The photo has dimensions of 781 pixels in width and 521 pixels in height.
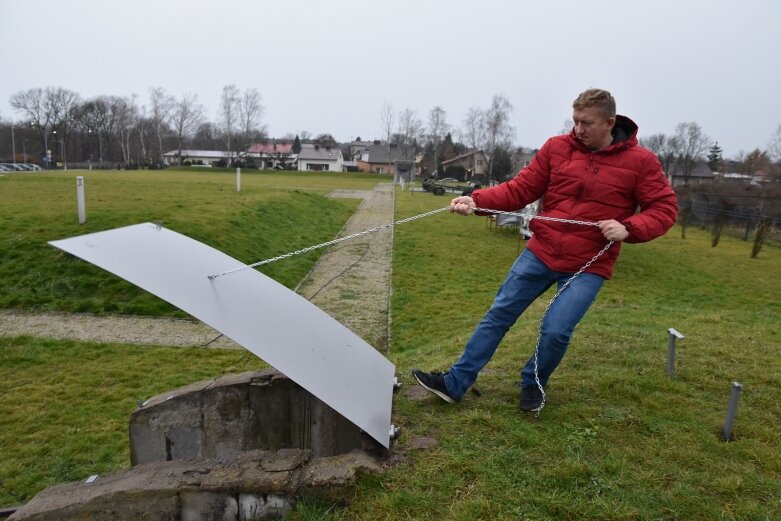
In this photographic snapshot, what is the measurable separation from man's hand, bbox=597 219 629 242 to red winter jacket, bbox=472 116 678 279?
0.06m

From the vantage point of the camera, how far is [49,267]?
827 centimetres

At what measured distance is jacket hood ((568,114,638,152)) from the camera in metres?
2.98

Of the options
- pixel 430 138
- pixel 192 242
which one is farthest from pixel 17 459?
pixel 430 138

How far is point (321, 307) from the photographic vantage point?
27.8ft

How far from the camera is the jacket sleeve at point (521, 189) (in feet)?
10.6

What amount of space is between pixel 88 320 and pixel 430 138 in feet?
287

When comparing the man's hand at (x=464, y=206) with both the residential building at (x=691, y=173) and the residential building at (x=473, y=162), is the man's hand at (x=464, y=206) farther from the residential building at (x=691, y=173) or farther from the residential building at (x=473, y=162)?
the residential building at (x=473, y=162)

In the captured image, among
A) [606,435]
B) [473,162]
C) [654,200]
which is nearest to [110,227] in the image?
[606,435]

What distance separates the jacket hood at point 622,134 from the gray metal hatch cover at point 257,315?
6.12 ft

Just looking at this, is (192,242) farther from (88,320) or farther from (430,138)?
(430,138)

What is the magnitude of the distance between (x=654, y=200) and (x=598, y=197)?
30 cm

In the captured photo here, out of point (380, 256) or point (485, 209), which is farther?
point (380, 256)

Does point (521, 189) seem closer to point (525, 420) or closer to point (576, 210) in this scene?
point (576, 210)

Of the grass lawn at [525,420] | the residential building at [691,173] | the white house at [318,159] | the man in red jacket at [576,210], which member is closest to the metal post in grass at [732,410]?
the grass lawn at [525,420]
